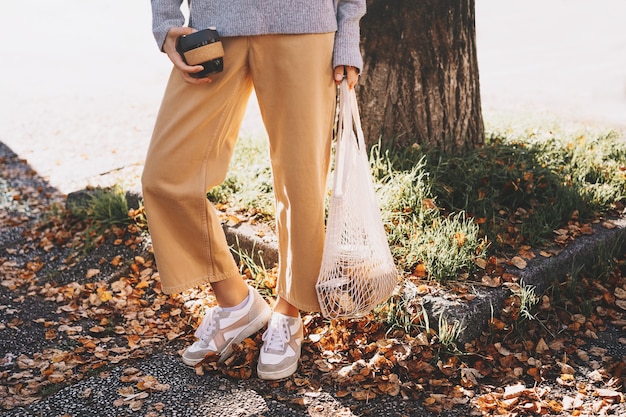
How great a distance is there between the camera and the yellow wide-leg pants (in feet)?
7.23

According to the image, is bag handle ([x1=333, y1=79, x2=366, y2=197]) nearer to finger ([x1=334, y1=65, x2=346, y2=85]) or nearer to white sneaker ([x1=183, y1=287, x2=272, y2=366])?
finger ([x1=334, y1=65, x2=346, y2=85])

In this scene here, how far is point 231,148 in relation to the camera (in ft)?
7.91

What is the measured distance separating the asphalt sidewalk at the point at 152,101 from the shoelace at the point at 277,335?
0.17 m

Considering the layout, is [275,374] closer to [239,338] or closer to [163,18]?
[239,338]

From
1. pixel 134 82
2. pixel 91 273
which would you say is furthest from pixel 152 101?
pixel 91 273

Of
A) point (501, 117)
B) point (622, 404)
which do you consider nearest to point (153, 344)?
point (622, 404)

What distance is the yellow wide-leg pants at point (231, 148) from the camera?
220 centimetres

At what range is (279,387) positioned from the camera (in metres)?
2.48

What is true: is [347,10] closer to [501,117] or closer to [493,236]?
[493,236]

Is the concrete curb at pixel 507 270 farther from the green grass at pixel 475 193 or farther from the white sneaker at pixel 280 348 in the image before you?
the white sneaker at pixel 280 348

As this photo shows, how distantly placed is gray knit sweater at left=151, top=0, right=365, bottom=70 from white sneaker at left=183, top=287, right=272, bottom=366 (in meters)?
1.07

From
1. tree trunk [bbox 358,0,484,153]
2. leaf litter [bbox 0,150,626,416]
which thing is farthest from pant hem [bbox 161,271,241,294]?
tree trunk [bbox 358,0,484,153]

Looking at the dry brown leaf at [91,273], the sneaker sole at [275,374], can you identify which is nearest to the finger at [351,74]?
the sneaker sole at [275,374]

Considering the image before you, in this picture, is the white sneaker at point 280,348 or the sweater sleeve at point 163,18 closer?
the sweater sleeve at point 163,18
